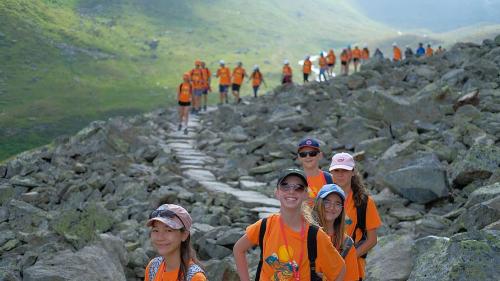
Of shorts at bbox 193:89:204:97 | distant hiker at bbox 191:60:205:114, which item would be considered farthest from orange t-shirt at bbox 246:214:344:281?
shorts at bbox 193:89:204:97

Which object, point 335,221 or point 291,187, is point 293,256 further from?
point 335,221

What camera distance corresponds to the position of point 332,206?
7.18m

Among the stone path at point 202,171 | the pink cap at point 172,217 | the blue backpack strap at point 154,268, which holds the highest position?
the pink cap at point 172,217

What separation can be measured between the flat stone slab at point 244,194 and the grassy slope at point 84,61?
59.5m

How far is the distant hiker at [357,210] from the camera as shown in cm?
796

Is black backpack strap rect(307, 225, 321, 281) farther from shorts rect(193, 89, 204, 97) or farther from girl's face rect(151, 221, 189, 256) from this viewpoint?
shorts rect(193, 89, 204, 97)

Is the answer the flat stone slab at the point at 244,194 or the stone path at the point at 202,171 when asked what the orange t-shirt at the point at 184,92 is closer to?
the stone path at the point at 202,171

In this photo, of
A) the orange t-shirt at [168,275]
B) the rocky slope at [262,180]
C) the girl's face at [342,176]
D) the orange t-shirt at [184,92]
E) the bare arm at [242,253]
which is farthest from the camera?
the orange t-shirt at [184,92]

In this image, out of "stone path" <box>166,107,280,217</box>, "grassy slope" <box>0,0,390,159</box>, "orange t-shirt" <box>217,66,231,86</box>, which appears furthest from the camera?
"grassy slope" <box>0,0,390,159</box>

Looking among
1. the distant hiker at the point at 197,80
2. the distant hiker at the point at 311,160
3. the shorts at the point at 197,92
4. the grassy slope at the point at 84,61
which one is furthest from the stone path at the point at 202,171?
the grassy slope at the point at 84,61

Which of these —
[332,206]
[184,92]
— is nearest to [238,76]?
[184,92]

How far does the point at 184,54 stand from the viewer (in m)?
172

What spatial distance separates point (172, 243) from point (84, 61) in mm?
142750

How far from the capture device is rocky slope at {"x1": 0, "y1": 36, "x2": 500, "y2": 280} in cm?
1016
